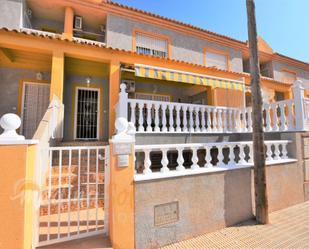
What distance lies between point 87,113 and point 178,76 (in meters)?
6.82

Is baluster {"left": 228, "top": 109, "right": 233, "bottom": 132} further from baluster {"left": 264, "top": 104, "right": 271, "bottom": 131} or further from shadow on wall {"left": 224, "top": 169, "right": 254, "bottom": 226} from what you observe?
shadow on wall {"left": 224, "top": 169, "right": 254, "bottom": 226}

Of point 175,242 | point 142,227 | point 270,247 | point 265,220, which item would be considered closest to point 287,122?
point 265,220

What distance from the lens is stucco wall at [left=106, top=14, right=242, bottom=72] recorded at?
11.7 m

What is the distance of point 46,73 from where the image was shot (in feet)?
34.7

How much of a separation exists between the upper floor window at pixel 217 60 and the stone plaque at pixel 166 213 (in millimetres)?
13198

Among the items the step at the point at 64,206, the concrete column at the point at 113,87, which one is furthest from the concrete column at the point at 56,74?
the step at the point at 64,206

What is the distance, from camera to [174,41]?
13336mm

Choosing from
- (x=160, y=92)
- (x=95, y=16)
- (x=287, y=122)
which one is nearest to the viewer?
(x=287, y=122)

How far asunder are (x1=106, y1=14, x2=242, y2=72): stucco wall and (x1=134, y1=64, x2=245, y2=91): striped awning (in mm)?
5230

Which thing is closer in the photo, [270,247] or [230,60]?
[270,247]

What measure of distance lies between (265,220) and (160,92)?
10182 millimetres

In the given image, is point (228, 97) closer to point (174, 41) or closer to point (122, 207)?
point (174, 41)

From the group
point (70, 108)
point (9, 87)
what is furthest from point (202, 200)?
point (9, 87)

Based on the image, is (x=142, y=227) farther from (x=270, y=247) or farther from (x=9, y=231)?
(x=270, y=247)
